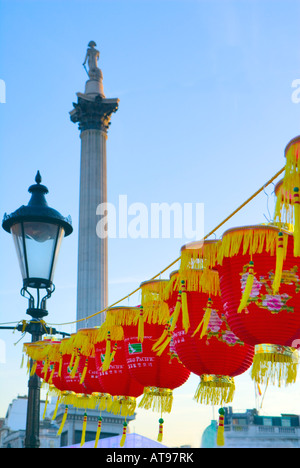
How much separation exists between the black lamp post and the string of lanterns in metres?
1.11

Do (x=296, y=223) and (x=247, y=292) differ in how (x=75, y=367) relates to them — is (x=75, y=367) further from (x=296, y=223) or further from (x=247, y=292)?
(x=296, y=223)

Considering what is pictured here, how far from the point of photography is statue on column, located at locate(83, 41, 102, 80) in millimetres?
44156

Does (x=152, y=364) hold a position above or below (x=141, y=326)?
below

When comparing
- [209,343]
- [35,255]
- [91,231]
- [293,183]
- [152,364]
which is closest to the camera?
[293,183]

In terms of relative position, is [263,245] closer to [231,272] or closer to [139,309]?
[231,272]

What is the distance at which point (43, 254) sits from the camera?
7973 millimetres

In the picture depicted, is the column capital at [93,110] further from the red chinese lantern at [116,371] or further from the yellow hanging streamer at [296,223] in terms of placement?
the yellow hanging streamer at [296,223]

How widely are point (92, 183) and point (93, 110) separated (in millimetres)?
4571

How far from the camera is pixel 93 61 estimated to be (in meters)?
44.3

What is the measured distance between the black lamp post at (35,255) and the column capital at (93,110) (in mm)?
35366

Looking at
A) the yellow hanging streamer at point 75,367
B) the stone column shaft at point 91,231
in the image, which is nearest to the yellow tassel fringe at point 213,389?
the yellow hanging streamer at point 75,367

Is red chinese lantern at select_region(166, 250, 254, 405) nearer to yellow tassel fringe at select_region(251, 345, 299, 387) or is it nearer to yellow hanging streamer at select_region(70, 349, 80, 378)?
yellow tassel fringe at select_region(251, 345, 299, 387)

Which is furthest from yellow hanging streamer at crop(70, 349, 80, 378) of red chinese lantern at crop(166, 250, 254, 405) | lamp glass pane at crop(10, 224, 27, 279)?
red chinese lantern at crop(166, 250, 254, 405)

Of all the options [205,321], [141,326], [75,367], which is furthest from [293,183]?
[75,367]
